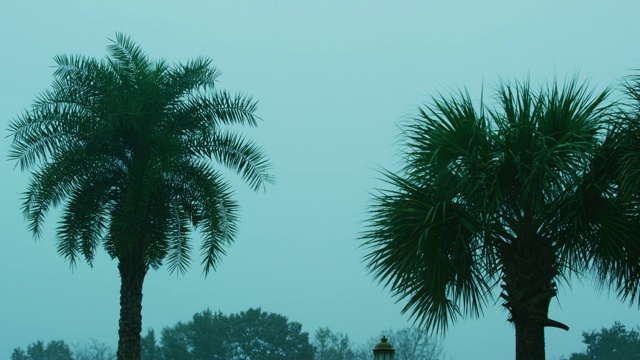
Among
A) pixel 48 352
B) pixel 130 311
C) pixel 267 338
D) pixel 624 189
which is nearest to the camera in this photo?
pixel 624 189

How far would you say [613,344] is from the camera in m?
72.6

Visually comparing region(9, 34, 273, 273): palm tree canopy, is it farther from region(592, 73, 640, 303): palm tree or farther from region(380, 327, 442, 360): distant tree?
region(380, 327, 442, 360): distant tree

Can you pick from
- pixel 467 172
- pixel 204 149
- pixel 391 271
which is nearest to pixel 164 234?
pixel 204 149

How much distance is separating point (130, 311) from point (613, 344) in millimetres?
61774

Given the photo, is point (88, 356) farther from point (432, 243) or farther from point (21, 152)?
point (432, 243)

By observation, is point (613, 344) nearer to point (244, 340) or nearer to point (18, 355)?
point (244, 340)

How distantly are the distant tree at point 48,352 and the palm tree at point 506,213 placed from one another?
86279 millimetres

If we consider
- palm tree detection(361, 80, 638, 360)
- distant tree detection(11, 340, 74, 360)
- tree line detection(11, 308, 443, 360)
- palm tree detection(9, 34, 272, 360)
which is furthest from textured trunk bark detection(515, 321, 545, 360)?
distant tree detection(11, 340, 74, 360)

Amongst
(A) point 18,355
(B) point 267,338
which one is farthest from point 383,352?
(A) point 18,355

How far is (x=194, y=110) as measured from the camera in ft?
68.7

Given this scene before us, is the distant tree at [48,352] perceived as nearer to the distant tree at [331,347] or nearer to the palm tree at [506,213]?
the distant tree at [331,347]

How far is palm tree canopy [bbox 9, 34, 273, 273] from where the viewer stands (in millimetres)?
19047

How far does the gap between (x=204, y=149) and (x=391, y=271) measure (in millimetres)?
8144

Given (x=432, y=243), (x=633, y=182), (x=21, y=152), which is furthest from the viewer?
(x=21, y=152)
